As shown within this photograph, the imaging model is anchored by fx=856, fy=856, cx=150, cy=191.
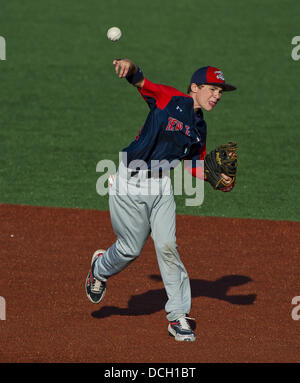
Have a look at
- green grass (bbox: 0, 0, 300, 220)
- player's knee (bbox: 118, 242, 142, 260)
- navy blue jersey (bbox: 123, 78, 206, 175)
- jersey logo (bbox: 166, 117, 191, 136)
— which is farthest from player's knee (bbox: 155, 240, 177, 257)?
green grass (bbox: 0, 0, 300, 220)

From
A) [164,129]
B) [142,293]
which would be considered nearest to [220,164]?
[164,129]

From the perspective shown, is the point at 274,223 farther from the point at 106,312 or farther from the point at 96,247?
the point at 106,312

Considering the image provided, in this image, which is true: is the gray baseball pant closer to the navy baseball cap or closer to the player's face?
the player's face

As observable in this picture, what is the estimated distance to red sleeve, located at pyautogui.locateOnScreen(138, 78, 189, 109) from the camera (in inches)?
259

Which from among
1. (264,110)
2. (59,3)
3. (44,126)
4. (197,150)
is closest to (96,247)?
(197,150)

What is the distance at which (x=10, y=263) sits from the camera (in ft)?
28.3

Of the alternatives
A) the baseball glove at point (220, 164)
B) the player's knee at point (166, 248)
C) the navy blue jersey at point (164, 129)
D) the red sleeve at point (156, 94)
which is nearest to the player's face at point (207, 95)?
the navy blue jersey at point (164, 129)

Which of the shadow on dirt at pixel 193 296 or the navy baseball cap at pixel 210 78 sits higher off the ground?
the navy baseball cap at pixel 210 78

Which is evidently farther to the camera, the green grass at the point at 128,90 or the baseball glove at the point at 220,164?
the green grass at the point at 128,90

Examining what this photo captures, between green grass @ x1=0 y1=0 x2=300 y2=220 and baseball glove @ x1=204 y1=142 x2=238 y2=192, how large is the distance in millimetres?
3623

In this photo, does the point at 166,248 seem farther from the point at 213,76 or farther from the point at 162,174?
the point at 213,76

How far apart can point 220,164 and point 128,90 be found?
972 cm

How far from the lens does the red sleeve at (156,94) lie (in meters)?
6.57

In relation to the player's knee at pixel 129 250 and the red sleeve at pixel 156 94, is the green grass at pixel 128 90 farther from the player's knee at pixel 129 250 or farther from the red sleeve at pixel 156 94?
the red sleeve at pixel 156 94
